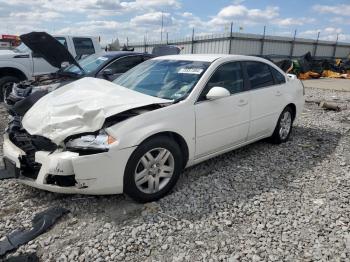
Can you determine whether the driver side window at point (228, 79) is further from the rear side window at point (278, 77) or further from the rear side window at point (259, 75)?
the rear side window at point (278, 77)

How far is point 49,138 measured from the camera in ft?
10.7

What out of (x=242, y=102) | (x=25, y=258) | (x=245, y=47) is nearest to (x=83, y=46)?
(x=242, y=102)

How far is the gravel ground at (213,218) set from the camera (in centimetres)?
282

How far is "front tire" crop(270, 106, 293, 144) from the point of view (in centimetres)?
550

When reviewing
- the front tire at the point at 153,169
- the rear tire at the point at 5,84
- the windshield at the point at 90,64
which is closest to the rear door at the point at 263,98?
the front tire at the point at 153,169

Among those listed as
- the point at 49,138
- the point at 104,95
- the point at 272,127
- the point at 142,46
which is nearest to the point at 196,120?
the point at 104,95

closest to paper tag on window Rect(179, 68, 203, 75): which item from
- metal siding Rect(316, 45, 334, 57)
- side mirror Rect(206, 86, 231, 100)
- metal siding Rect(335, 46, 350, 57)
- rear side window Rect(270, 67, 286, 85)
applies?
side mirror Rect(206, 86, 231, 100)

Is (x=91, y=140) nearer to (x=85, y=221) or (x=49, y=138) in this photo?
(x=49, y=138)

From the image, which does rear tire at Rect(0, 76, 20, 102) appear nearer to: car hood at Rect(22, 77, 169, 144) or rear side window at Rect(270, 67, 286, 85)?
car hood at Rect(22, 77, 169, 144)

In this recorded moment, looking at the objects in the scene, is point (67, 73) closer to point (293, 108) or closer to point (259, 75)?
point (259, 75)

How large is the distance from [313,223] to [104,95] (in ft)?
8.51

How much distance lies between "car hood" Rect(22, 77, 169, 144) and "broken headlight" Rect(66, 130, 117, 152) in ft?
0.20

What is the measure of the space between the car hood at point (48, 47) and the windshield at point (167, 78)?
63.4 inches

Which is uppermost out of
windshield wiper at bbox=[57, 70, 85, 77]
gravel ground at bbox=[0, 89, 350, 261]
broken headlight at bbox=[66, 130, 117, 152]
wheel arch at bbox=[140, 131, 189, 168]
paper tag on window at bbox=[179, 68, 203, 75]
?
paper tag on window at bbox=[179, 68, 203, 75]
